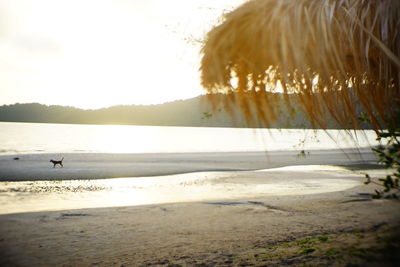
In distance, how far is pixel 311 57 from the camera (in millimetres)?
2426

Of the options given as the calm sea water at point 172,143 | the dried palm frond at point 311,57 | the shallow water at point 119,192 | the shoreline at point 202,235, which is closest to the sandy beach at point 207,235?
the shoreline at point 202,235

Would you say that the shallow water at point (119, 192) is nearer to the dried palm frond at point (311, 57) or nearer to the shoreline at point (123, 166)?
the shoreline at point (123, 166)

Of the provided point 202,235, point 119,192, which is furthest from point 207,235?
point 119,192

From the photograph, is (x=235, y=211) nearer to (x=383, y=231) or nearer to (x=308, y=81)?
(x=383, y=231)

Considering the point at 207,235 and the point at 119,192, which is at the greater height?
the point at 207,235

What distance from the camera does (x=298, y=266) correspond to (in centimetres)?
344

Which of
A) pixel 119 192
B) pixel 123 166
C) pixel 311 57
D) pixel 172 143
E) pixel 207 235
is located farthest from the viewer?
pixel 172 143

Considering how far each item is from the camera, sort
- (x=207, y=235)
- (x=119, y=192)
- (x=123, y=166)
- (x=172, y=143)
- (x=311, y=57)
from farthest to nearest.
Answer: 1. (x=172, y=143)
2. (x=123, y=166)
3. (x=119, y=192)
4. (x=207, y=235)
5. (x=311, y=57)

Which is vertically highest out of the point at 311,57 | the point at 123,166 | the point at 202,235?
the point at 311,57

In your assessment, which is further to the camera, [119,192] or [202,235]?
[119,192]

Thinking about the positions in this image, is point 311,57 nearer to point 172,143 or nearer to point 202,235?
point 202,235

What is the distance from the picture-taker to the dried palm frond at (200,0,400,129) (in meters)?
2.28

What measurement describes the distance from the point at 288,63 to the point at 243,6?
2.36 feet

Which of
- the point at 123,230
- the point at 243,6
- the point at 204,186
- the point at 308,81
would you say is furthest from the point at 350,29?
the point at 204,186
